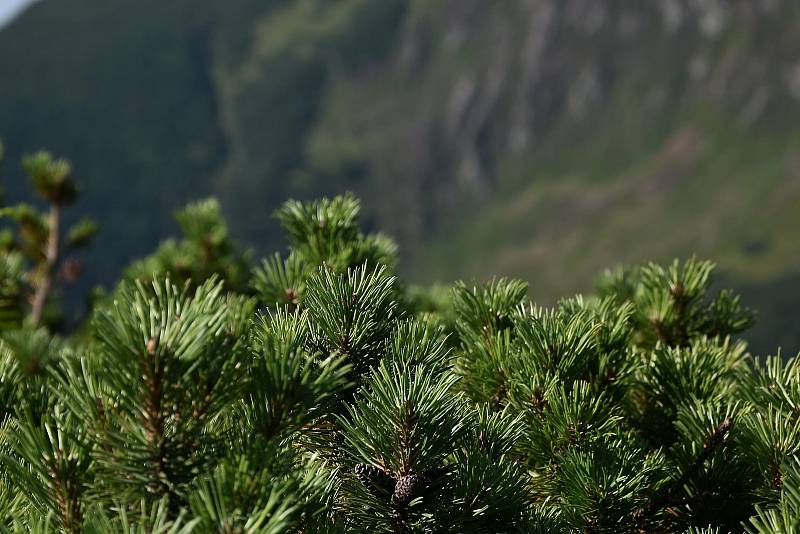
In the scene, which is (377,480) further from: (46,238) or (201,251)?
(46,238)

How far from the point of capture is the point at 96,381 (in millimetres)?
1713

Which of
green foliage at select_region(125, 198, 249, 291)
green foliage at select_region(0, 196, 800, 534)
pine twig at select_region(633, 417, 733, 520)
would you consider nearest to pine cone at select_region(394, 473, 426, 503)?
green foliage at select_region(0, 196, 800, 534)

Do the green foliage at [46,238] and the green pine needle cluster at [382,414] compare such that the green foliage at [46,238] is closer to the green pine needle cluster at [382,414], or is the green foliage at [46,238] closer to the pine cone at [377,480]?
the green pine needle cluster at [382,414]

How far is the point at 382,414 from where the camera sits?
192cm

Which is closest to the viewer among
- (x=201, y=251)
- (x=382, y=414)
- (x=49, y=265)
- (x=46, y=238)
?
(x=382, y=414)

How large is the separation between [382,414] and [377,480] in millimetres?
213

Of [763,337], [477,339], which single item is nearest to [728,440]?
[477,339]

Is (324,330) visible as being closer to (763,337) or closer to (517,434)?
(517,434)

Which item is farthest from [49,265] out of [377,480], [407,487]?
[407,487]

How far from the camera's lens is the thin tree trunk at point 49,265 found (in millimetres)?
6133

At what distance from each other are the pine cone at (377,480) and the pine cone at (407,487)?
0.04 meters

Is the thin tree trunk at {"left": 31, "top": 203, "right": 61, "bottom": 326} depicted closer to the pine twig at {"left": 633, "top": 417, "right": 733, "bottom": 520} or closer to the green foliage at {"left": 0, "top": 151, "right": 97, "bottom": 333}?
the green foliage at {"left": 0, "top": 151, "right": 97, "bottom": 333}

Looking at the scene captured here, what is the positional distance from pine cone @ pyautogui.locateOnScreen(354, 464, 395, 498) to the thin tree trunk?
5.00 meters

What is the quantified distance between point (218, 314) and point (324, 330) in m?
0.69
